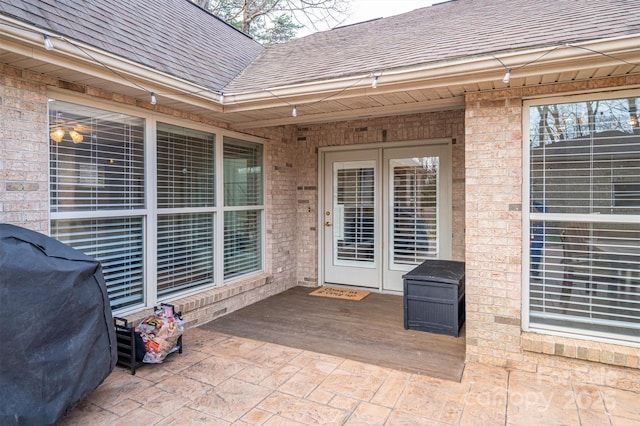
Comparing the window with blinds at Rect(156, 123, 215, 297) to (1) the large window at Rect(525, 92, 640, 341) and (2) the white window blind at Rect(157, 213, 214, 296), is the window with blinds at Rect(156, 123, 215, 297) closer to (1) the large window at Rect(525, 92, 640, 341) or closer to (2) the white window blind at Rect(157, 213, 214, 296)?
(2) the white window blind at Rect(157, 213, 214, 296)

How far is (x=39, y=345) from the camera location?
2061mm

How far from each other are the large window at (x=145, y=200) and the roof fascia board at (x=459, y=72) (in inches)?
33.1

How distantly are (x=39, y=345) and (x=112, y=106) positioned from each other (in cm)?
207

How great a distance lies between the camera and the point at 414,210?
5.27 metres

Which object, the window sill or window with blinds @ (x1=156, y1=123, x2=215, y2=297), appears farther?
window with blinds @ (x1=156, y1=123, x2=215, y2=297)

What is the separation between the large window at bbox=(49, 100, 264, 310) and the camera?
121 inches

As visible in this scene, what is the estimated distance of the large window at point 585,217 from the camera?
2777mm

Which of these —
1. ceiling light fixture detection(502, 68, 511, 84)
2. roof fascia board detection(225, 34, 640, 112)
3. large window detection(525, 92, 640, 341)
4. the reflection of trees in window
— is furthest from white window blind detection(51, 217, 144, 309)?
the reflection of trees in window

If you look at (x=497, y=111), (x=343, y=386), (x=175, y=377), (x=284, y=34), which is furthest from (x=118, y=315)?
(x=284, y=34)

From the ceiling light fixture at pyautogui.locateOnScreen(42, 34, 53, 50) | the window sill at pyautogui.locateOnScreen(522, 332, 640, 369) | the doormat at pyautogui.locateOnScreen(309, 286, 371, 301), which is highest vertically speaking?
the ceiling light fixture at pyautogui.locateOnScreen(42, 34, 53, 50)

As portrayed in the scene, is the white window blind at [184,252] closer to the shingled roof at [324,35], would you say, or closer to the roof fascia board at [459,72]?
the roof fascia board at [459,72]

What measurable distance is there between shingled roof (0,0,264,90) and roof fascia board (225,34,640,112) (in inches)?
25.7

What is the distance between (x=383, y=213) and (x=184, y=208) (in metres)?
2.74

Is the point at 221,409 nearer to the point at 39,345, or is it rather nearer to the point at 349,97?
the point at 39,345
